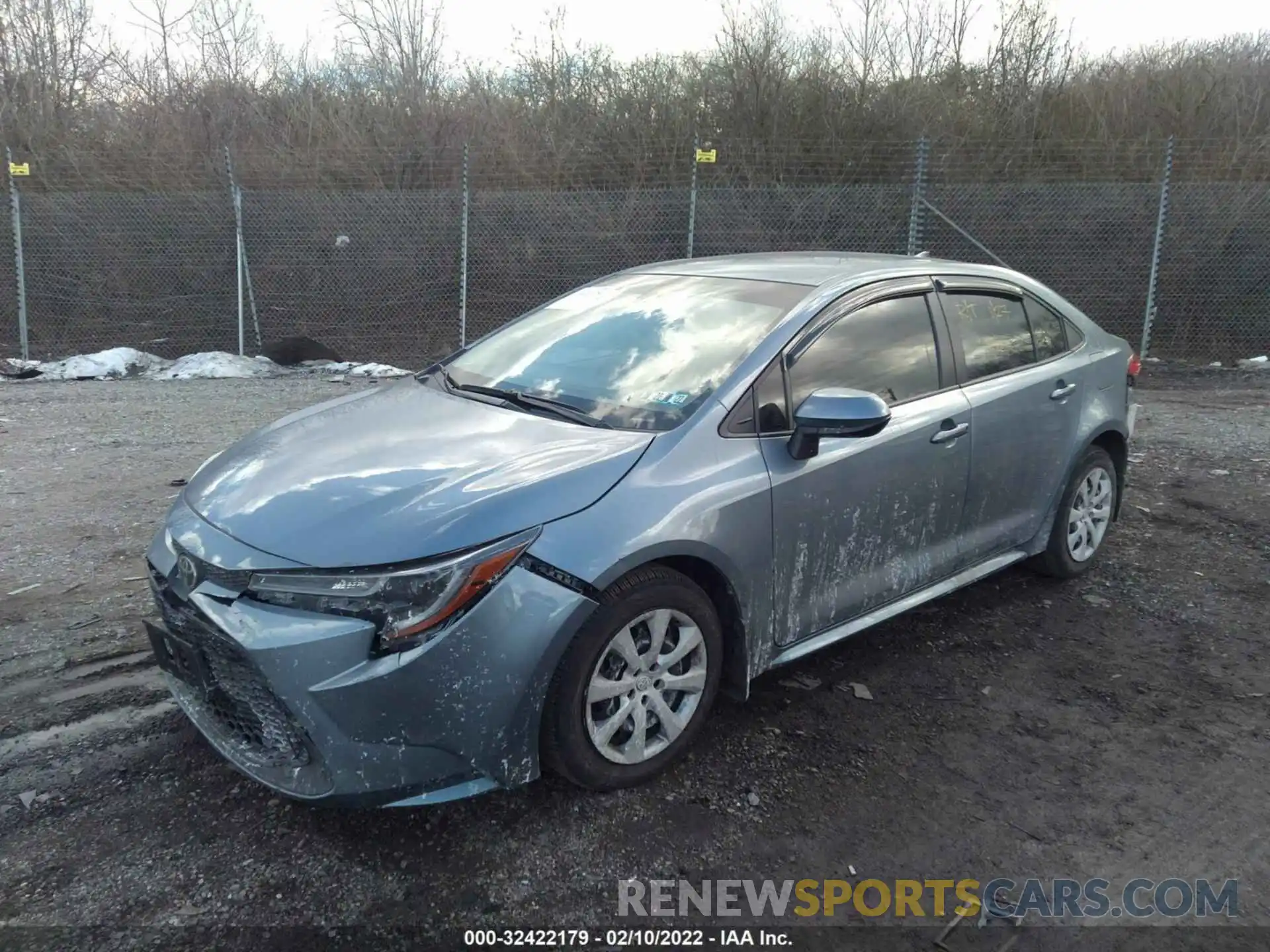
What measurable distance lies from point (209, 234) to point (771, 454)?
11.7 meters

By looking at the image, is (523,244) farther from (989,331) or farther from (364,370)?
(989,331)

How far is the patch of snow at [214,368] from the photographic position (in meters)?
11.1

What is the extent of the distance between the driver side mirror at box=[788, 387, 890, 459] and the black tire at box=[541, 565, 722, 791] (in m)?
0.64

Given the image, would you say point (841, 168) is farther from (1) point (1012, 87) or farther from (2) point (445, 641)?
(2) point (445, 641)

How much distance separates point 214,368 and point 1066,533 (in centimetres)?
Result: 1002

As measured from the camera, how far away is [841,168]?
1388 cm

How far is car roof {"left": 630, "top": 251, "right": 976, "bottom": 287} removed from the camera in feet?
12.5

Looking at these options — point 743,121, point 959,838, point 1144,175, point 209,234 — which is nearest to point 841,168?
point 743,121

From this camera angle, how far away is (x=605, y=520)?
273 centimetres

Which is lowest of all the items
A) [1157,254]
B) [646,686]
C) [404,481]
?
[646,686]

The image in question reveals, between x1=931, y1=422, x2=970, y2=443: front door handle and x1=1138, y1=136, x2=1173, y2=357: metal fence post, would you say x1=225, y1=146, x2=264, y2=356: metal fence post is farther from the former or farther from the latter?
x1=1138, y1=136, x2=1173, y2=357: metal fence post

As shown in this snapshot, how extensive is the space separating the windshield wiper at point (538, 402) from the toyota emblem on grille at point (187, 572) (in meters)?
1.24

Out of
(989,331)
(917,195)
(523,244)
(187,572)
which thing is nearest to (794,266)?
(989,331)

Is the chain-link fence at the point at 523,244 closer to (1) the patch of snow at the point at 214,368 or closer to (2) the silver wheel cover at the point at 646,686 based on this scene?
(1) the patch of snow at the point at 214,368
